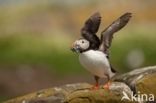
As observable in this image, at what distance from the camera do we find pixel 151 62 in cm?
2303

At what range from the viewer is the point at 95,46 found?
8406 mm

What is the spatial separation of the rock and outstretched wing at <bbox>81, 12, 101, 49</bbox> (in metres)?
0.50

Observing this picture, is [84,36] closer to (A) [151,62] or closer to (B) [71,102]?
(B) [71,102]

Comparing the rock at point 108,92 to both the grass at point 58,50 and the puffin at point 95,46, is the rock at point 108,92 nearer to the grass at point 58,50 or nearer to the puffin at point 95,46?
the puffin at point 95,46

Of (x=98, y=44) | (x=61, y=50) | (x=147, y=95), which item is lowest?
Answer: (x=147, y=95)

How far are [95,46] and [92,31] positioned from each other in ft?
0.53

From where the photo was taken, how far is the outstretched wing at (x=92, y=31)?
835 cm

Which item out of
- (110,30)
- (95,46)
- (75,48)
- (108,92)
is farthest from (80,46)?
(108,92)

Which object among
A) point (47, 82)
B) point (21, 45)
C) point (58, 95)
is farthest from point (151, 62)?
point (58, 95)

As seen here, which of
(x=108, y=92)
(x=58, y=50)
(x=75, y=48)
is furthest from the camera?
(x=58, y=50)

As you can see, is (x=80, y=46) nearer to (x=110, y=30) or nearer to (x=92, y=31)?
(x=92, y=31)

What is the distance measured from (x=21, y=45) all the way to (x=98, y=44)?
18.8 m

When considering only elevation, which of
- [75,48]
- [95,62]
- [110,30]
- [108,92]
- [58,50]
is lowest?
[108,92]

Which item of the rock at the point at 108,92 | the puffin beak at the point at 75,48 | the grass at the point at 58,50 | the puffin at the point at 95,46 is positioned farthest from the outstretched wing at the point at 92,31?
the grass at the point at 58,50
